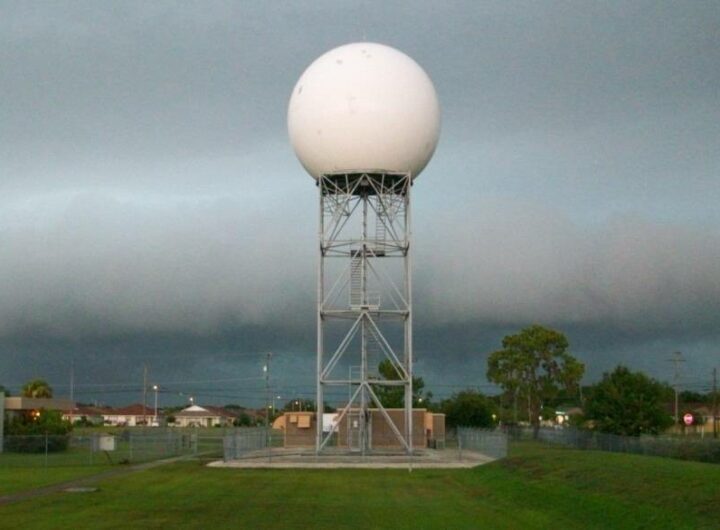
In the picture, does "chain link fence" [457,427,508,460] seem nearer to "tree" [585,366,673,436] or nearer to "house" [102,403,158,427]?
"tree" [585,366,673,436]

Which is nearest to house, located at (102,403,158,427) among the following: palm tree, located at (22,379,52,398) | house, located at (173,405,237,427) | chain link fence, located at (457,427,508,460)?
house, located at (173,405,237,427)

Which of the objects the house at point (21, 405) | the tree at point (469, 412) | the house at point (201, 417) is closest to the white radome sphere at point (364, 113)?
the house at point (21, 405)

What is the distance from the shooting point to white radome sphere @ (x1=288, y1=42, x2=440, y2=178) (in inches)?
1959

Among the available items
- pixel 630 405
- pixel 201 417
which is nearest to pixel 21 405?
pixel 630 405

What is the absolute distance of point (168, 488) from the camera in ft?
115

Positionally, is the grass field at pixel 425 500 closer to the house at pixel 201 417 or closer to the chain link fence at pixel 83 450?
the chain link fence at pixel 83 450

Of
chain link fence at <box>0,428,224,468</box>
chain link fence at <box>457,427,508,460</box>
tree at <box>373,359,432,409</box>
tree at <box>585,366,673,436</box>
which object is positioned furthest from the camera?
tree at <box>373,359,432,409</box>

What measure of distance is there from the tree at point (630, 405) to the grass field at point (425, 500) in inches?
817

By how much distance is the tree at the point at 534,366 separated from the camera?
102 meters

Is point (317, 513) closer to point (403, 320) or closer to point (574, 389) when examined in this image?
point (403, 320)

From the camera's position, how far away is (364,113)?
163 ft

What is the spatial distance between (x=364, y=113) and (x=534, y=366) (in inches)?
2296

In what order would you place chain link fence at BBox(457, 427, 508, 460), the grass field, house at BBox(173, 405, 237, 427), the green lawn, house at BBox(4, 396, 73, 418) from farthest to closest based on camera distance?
house at BBox(173, 405, 237, 427) < house at BBox(4, 396, 73, 418) < chain link fence at BBox(457, 427, 508, 460) < the green lawn < the grass field

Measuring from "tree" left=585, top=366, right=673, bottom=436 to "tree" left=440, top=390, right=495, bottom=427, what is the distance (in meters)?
34.2
